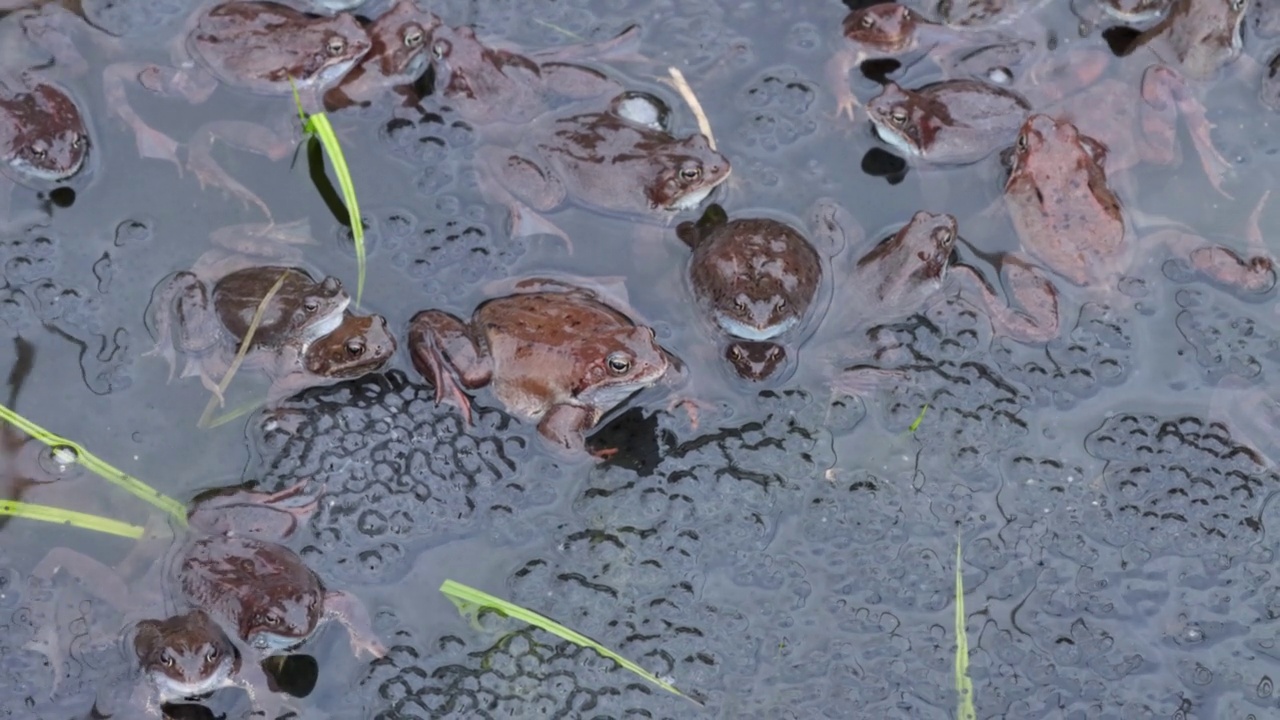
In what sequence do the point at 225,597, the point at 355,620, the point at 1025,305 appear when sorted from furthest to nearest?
the point at 1025,305 < the point at 355,620 < the point at 225,597

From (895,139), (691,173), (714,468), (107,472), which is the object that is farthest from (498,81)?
(107,472)

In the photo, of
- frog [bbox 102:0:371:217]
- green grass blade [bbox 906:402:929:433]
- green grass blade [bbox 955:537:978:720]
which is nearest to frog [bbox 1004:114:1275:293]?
green grass blade [bbox 906:402:929:433]

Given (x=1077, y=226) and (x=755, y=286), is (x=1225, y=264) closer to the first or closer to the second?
(x=1077, y=226)

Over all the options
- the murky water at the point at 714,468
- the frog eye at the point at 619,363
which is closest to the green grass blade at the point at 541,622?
the murky water at the point at 714,468

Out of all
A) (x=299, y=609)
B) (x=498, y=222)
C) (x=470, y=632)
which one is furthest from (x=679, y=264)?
(x=299, y=609)

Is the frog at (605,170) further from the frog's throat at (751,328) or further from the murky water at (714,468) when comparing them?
the frog's throat at (751,328)
